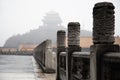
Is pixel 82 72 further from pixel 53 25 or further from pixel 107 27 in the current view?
pixel 53 25

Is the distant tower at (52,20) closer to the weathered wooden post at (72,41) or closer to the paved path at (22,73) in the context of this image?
the paved path at (22,73)

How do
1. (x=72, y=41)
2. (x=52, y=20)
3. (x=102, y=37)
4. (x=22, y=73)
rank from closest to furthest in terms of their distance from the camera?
(x=102, y=37) → (x=72, y=41) → (x=22, y=73) → (x=52, y=20)

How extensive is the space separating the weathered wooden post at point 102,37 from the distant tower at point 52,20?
16445 centimetres

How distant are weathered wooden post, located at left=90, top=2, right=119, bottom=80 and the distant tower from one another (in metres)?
164

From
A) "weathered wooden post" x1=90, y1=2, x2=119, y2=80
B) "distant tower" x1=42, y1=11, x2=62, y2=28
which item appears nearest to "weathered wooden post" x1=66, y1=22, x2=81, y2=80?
"weathered wooden post" x1=90, y1=2, x2=119, y2=80

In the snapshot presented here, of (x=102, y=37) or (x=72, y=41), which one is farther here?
(x=72, y=41)

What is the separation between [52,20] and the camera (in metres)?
173

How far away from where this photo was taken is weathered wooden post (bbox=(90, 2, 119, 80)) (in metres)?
5.43

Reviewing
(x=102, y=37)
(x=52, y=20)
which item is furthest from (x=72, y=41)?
(x=52, y=20)

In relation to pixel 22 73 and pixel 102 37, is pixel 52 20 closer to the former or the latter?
pixel 22 73

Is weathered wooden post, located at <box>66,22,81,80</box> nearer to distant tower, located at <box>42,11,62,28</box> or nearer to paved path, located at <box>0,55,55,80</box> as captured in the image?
paved path, located at <box>0,55,55,80</box>

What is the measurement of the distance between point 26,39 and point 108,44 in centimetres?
16022

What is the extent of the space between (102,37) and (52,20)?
168245 millimetres

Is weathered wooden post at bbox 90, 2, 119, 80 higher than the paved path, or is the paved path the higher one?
weathered wooden post at bbox 90, 2, 119, 80
